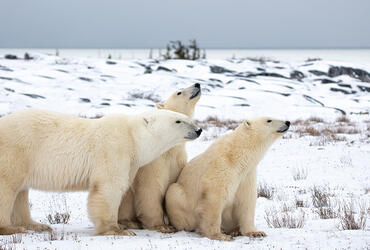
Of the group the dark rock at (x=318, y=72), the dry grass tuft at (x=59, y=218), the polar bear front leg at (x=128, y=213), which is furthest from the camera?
the dark rock at (x=318, y=72)

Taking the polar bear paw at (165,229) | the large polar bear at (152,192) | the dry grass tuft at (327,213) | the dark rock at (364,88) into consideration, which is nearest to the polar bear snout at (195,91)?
the large polar bear at (152,192)

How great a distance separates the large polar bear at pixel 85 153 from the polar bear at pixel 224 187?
0.37m

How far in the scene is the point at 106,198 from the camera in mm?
4410

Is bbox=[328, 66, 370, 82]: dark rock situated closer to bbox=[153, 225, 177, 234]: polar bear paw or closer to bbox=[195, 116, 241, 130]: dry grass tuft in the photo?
bbox=[195, 116, 241, 130]: dry grass tuft

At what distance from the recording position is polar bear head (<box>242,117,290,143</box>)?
4.80 metres

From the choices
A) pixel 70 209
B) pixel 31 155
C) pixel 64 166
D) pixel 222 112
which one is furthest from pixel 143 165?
pixel 222 112

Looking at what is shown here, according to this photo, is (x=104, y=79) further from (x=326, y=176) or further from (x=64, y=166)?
(x=64, y=166)

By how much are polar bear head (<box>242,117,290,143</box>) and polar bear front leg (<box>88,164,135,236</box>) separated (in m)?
1.31

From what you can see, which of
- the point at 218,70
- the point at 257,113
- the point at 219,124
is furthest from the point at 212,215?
the point at 218,70

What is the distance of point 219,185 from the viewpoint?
4477mm

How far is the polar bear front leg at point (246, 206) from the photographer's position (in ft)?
15.3

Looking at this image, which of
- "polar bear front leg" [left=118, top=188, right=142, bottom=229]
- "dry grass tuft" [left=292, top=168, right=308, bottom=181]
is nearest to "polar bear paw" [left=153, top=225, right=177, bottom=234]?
"polar bear front leg" [left=118, top=188, right=142, bottom=229]

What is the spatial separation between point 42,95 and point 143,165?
15.9 m

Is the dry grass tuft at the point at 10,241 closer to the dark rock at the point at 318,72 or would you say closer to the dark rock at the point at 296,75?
the dark rock at the point at 296,75
